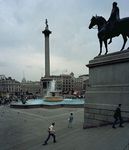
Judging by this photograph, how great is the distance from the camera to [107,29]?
19.6 m

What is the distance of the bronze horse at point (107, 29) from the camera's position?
1864 cm

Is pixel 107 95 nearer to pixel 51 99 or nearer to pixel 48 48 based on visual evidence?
pixel 51 99

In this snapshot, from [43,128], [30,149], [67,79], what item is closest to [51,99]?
[43,128]

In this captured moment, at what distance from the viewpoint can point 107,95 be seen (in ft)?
59.4

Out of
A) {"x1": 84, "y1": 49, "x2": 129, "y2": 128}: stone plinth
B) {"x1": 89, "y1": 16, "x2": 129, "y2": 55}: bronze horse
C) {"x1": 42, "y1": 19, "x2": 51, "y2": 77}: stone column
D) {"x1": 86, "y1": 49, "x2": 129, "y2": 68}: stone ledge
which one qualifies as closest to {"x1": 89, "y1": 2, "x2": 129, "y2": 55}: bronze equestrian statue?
{"x1": 89, "y1": 16, "x2": 129, "y2": 55}: bronze horse

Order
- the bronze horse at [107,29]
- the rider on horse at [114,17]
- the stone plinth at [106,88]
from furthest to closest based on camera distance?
1. the rider on horse at [114,17]
2. the bronze horse at [107,29]
3. the stone plinth at [106,88]

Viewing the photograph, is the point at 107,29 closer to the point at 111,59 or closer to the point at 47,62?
the point at 111,59

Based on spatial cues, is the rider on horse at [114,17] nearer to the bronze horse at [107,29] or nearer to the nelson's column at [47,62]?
the bronze horse at [107,29]

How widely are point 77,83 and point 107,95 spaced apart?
17452 centimetres

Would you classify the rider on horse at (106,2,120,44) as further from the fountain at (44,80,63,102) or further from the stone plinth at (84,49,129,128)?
the fountain at (44,80,63,102)

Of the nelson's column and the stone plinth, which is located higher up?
the nelson's column

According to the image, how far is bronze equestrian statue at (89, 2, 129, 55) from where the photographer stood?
18.7 m

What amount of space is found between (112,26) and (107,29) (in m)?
0.52

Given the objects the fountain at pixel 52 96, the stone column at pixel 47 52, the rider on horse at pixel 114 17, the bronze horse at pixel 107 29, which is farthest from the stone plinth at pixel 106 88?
the stone column at pixel 47 52
